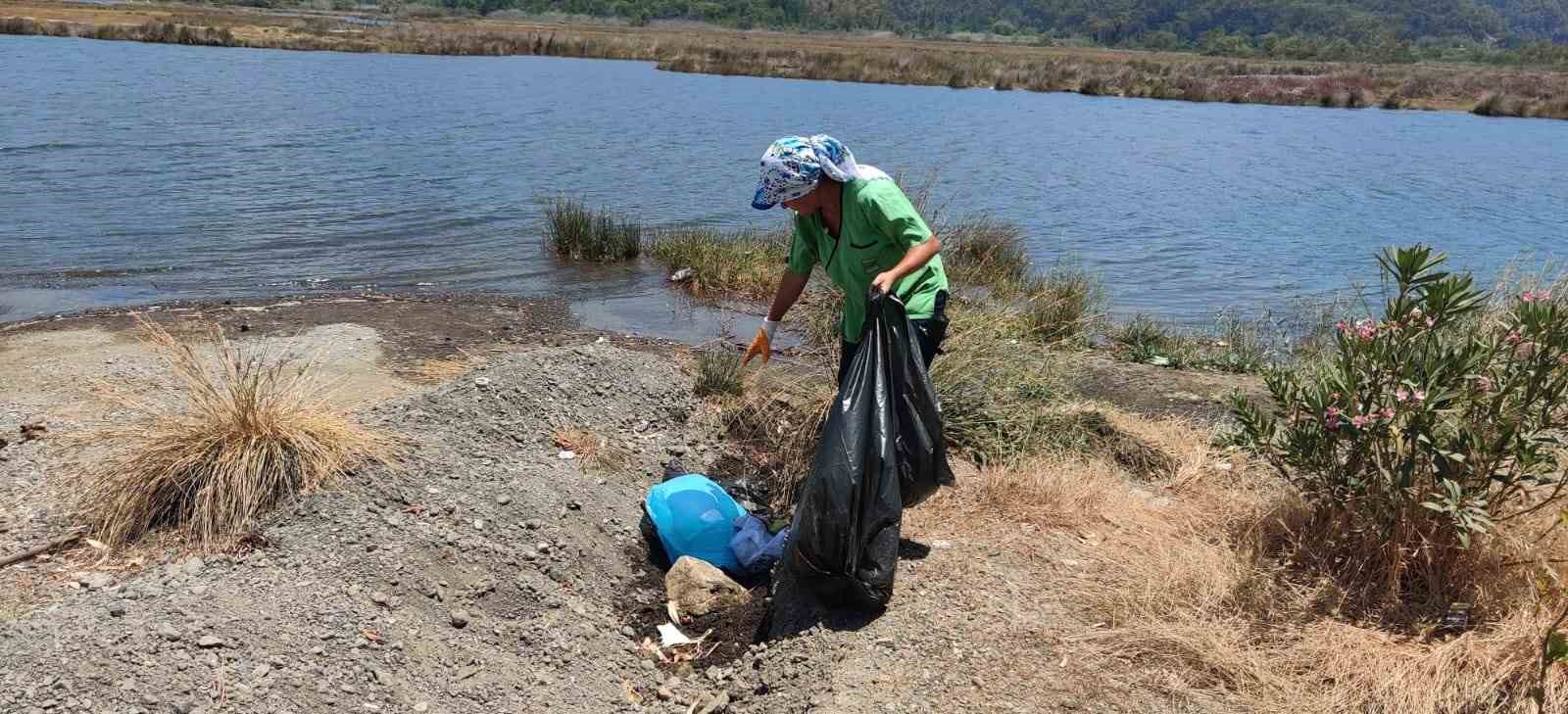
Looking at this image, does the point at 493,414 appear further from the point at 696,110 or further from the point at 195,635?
the point at 696,110

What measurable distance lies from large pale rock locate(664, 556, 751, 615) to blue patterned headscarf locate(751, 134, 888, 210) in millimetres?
1430

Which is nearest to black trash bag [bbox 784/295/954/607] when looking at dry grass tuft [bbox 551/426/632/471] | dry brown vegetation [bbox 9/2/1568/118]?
dry grass tuft [bbox 551/426/632/471]

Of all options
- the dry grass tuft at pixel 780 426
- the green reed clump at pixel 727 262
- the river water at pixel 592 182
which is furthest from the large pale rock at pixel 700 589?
the green reed clump at pixel 727 262

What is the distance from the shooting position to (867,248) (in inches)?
158

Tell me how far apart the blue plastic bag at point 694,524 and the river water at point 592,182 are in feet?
15.9

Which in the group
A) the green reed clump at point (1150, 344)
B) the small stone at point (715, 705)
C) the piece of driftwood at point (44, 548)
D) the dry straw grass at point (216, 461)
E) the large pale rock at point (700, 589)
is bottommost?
the green reed clump at point (1150, 344)

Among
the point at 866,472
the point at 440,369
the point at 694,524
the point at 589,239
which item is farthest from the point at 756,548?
the point at 589,239

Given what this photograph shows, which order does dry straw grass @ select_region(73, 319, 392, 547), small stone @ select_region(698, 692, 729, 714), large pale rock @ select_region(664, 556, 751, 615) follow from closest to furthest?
1. small stone @ select_region(698, 692, 729, 714)
2. dry straw grass @ select_region(73, 319, 392, 547)
3. large pale rock @ select_region(664, 556, 751, 615)

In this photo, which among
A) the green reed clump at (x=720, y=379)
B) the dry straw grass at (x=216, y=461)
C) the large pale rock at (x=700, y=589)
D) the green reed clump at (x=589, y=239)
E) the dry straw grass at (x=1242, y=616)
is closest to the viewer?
the dry straw grass at (x=1242, y=616)

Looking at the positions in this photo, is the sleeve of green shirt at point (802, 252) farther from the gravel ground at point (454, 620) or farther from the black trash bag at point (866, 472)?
the gravel ground at point (454, 620)

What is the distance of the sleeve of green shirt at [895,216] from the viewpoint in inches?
150

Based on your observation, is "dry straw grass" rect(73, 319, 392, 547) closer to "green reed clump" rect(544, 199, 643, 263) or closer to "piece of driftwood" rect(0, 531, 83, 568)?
"piece of driftwood" rect(0, 531, 83, 568)

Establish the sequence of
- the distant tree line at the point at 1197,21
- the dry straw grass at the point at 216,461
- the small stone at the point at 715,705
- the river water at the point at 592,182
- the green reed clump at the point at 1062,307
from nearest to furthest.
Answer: the small stone at the point at 715,705 < the dry straw grass at the point at 216,461 < the green reed clump at the point at 1062,307 < the river water at the point at 592,182 < the distant tree line at the point at 1197,21

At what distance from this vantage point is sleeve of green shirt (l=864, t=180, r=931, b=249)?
3814 millimetres
